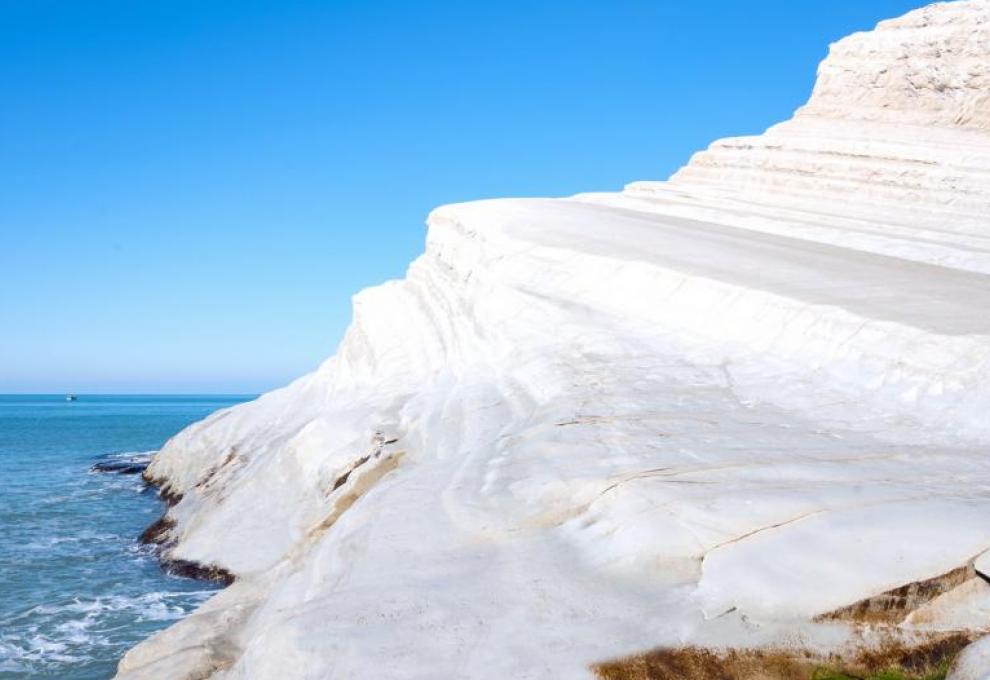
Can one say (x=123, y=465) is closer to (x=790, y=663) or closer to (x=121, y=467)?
(x=121, y=467)

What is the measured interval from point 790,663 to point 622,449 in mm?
3576

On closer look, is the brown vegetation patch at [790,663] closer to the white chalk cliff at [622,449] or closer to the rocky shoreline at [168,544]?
the white chalk cliff at [622,449]

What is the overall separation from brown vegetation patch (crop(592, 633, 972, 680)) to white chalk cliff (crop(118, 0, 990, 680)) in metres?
0.13

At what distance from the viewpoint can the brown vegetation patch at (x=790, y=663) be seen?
6.06 m

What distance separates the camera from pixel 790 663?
616 cm

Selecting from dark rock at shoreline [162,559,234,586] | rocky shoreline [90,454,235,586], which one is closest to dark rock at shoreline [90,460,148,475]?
rocky shoreline [90,454,235,586]

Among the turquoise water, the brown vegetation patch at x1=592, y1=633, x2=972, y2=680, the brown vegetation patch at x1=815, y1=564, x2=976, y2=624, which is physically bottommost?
the turquoise water

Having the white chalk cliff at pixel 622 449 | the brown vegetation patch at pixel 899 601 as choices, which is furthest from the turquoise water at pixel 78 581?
the brown vegetation patch at pixel 899 601

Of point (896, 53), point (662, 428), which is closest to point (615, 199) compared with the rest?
point (896, 53)

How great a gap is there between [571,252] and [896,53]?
18.3m

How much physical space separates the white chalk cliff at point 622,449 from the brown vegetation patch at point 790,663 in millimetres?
132

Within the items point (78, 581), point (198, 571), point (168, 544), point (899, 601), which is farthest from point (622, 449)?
point (168, 544)

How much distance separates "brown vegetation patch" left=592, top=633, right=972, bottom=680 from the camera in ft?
19.9

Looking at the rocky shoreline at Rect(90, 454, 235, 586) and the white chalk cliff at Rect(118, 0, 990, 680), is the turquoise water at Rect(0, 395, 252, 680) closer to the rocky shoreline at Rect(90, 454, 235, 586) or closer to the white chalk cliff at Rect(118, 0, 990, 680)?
the rocky shoreline at Rect(90, 454, 235, 586)
